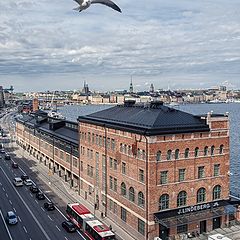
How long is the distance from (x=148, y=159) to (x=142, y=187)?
12.4ft

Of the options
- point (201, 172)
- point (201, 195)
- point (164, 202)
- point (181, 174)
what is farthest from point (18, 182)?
point (201, 172)

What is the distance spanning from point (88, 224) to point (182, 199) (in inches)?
457

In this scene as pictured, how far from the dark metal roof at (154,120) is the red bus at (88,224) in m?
11.6

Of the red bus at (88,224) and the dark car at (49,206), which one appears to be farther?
the dark car at (49,206)

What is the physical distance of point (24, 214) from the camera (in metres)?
58.1

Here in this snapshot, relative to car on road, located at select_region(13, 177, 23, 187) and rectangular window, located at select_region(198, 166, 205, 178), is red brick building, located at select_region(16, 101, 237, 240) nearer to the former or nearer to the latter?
rectangular window, located at select_region(198, 166, 205, 178)

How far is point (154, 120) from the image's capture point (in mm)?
48844

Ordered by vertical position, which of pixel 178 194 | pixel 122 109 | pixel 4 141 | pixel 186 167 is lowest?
pixel 4 141

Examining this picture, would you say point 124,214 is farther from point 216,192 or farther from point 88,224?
point 216,192

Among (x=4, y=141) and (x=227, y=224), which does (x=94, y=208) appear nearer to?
(x=227, y=224)

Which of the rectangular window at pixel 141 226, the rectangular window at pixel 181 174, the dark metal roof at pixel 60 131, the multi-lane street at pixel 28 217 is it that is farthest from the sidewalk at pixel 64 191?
the rectangular window at pixel 181 174

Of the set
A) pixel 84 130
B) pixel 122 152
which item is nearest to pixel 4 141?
pixel 84 130

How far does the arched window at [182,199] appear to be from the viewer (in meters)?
49.1

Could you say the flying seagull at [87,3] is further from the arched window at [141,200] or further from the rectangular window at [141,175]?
the arched window at [141,200]
